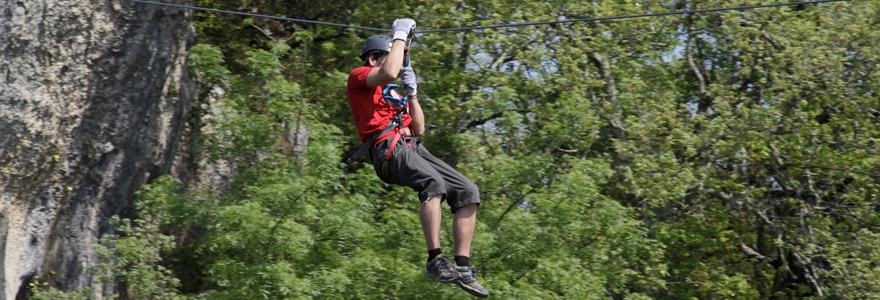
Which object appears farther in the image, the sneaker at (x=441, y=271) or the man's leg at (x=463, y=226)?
the man's leg at (x=463, y=226)

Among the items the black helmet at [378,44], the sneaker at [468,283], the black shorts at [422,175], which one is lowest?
the sneaker at [468,283]

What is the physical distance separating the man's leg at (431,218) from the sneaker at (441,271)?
8 centimetres

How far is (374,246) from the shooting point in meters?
10.4

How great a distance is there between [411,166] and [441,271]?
60 centimetres

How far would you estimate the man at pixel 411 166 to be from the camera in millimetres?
5555

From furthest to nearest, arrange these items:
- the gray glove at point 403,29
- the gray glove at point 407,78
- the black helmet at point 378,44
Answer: the black helmet at point 378,44 → the gray glove at point 407,78 → the gray glove at point 403,29

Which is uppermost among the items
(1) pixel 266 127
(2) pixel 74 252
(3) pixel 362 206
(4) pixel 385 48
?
(4) pixel 385 48

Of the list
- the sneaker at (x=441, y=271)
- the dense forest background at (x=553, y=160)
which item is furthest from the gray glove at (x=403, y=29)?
the dense forest background at (x=553, y=160)

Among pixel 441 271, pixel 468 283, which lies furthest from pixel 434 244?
pixel 468 283

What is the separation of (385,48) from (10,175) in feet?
20.8

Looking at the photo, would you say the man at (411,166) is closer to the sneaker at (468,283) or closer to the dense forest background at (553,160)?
the sneaker at (468,283)

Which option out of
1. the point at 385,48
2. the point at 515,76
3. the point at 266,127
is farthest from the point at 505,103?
the point at 385,48

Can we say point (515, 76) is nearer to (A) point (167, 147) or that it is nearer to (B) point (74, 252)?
(A) point (167, 147)

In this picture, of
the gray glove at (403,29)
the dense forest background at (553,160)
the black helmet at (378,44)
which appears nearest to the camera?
the gray glove at (403,29)
